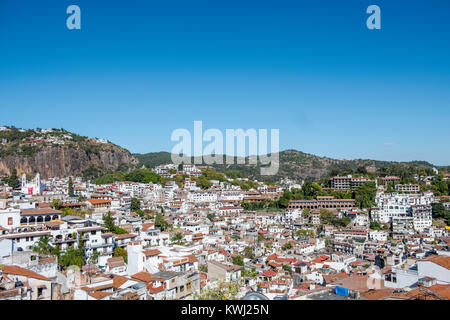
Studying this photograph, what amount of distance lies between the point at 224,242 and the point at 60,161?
22.1m

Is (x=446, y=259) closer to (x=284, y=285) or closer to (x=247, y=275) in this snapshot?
(x=284, y=285)

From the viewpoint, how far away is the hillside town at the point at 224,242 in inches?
206

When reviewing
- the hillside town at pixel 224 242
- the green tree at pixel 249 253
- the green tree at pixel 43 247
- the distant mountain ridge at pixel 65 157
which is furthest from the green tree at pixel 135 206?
the distant mountain ridge at pixel 65 157

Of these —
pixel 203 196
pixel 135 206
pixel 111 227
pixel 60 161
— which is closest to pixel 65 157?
pixel 60 161

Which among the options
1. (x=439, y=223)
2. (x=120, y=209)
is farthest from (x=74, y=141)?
(x=439, y=223)

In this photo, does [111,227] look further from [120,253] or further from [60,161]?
[60,161]

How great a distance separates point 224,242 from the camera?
1207cm

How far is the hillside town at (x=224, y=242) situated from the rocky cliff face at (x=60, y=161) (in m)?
7.25

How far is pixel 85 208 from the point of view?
13852mm

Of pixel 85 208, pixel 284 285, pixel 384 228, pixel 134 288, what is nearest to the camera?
pixel 134 288

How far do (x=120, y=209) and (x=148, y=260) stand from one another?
823 cm

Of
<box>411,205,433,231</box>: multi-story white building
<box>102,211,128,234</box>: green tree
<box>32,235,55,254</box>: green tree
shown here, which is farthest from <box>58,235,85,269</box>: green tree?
<box>411,205,433,231</box>: multi-story white building

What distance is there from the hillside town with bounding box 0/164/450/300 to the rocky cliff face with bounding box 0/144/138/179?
7250mm

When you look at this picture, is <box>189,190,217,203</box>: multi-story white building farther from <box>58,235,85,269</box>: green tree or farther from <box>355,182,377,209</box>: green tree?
<box>58,235,85,269</box>: green tree
